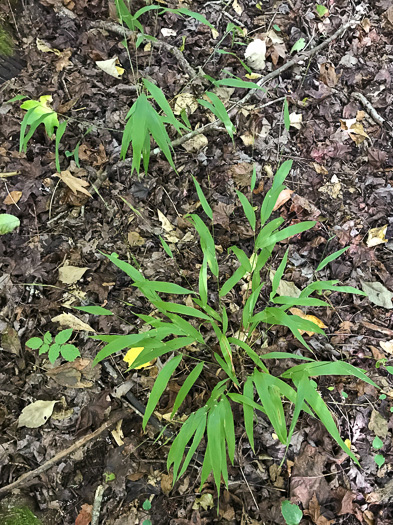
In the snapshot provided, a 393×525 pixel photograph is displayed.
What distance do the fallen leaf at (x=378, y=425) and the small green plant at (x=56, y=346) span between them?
120cm

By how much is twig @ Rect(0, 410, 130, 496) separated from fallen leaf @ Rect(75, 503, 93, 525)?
0.18 meters

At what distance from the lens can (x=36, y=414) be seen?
137 centimetres

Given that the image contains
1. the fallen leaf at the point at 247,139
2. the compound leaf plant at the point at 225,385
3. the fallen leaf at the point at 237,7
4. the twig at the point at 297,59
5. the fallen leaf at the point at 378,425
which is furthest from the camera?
the fallen leaf at the point at 237,7

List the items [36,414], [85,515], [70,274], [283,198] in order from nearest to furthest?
1. [85,515]
2. [36,414]
3. [70,274]
4. [283,198]

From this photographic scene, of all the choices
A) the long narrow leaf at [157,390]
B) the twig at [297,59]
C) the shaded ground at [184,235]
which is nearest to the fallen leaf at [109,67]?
the shaded ground at [184,235]

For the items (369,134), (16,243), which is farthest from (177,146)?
(369,134)

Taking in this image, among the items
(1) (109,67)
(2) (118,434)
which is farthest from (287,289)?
(1) (109,67)

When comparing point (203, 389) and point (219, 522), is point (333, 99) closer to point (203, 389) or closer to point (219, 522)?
point (203, 389)

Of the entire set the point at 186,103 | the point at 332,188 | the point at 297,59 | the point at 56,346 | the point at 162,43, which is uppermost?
the point at 162,43

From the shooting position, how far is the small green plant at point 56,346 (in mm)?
1460

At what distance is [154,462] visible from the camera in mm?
1358

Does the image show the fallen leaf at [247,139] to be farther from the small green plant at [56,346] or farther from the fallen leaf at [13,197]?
the small green plant at [56,346]

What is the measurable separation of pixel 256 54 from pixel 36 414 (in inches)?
86.2

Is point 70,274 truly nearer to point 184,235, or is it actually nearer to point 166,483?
point 184,235
